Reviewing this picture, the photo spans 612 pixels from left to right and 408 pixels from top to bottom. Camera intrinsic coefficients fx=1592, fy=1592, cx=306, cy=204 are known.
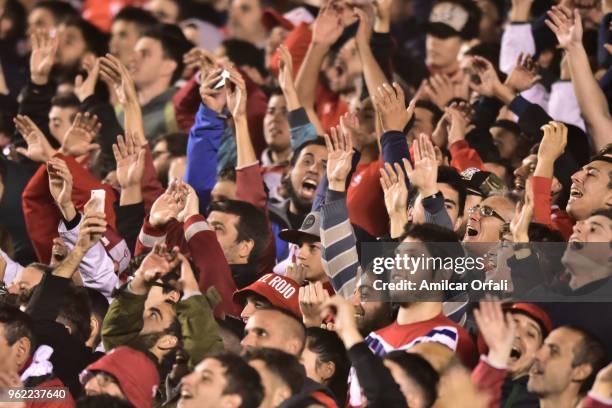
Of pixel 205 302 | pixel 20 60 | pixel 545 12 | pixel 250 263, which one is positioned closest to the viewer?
pixel 205 302

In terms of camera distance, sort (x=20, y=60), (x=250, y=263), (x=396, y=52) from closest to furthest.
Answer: (x=250, y=263), (x=396, y=52), (x=20, y=60)

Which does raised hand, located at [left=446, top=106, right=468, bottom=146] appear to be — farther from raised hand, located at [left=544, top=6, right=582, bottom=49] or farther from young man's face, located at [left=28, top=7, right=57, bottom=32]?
young man's face, located at [left=28, top=7, right=57, bottom=32]

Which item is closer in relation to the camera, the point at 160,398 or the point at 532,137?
the point at 160,398

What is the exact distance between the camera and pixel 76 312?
7.67m

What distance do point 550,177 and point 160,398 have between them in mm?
2183

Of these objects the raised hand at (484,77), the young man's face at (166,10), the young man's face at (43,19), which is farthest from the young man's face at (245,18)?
the raised hand at (484,77)

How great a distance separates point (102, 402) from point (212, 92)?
298 centimetres

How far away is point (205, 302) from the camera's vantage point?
23.7 feet

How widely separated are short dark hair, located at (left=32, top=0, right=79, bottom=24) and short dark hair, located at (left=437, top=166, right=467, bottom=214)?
562cm

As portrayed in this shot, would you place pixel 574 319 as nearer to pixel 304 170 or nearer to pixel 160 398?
pixel 160 398

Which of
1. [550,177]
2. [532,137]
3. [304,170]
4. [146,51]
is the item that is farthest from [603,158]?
[146,51]

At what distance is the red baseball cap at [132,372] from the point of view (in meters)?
6.85

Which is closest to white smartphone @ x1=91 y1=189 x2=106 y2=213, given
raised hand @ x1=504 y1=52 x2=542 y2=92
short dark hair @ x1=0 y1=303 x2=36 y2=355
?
short dark hair @ x1=0 y1=303 x2=36 y2=355

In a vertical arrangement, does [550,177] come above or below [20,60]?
above
